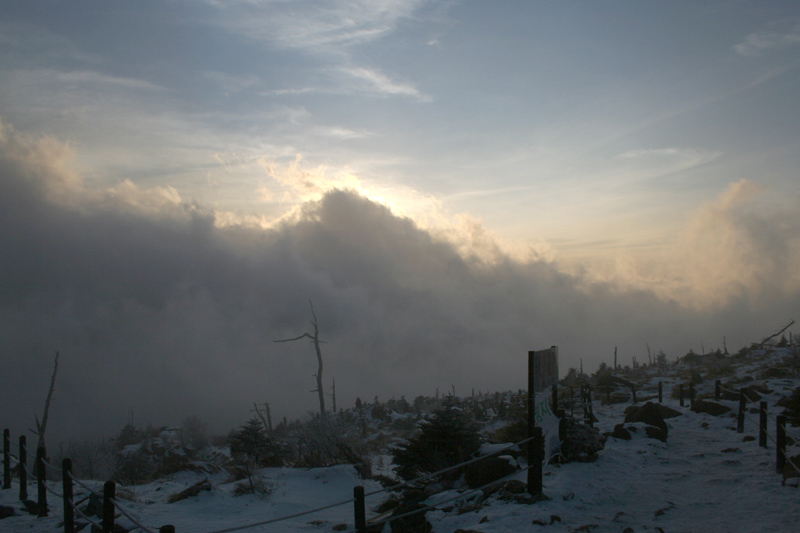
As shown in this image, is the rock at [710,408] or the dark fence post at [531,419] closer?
the dark fence post at [531,419]

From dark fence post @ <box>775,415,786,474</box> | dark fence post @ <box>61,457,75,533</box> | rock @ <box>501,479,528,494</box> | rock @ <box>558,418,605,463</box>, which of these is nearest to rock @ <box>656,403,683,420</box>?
rock @ <box>558,418,605,463</box>

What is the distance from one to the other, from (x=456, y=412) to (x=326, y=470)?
5585 mm

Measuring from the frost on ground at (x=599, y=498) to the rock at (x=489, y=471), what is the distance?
395 millimetres

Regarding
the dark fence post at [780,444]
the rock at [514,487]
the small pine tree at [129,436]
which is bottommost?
the small pine tree at [129,436]

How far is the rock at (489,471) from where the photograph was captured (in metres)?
11.2

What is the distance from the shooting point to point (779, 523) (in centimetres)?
768

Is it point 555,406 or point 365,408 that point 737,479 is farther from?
point 365,408

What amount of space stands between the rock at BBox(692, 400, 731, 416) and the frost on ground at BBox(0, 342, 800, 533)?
1.07 metres

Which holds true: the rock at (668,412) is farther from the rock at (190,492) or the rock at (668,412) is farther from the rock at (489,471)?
the rock at (190,492)

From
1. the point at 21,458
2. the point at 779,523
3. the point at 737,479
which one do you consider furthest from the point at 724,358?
the point at 21,458

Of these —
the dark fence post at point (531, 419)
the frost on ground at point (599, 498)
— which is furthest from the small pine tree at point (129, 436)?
the dark fence post at point (531, 419)

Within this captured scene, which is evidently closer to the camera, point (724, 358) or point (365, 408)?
point (724, 358)

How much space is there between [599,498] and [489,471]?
2.63m

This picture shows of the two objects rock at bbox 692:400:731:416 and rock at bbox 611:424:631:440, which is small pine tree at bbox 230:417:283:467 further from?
rock at bbox 692:400:731:416
